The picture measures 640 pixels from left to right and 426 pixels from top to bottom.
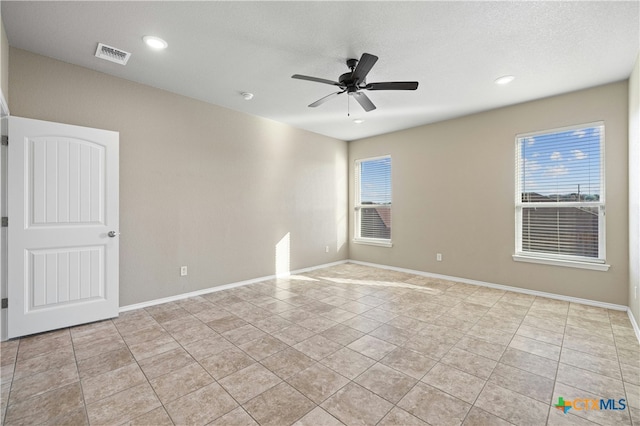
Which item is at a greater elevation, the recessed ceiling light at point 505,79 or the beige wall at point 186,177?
the recessed ceiling light at point 505,79

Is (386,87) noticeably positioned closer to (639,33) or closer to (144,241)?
(639,33)

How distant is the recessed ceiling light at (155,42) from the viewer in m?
2.61

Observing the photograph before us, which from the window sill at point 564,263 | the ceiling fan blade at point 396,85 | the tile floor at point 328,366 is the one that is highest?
the ceiling fan blade at point 396,85

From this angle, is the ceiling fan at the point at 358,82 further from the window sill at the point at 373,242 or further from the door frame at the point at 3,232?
the window sill at the point at 373,242

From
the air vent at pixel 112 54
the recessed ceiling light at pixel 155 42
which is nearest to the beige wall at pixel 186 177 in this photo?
the air vent at pixel 112 54

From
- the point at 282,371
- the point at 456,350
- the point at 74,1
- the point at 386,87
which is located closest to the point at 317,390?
the point at 282,371

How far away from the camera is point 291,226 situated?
533 centimetres

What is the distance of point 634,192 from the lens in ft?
9.84

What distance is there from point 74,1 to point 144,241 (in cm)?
242

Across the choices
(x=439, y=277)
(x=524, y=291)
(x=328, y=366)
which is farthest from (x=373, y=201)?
(x=328, y=366)

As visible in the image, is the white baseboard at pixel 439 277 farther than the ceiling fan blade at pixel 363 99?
Yes

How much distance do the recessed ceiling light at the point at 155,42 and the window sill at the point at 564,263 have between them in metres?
5.13

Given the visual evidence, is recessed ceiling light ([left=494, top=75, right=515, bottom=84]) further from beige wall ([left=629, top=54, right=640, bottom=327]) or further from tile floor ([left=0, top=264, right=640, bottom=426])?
tile floor ([left=0, top=264, right=640, bottom=426])

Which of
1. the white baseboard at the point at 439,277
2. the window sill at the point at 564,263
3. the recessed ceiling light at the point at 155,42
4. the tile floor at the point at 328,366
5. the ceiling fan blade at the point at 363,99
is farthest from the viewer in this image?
the window sill at the point at 564,263
